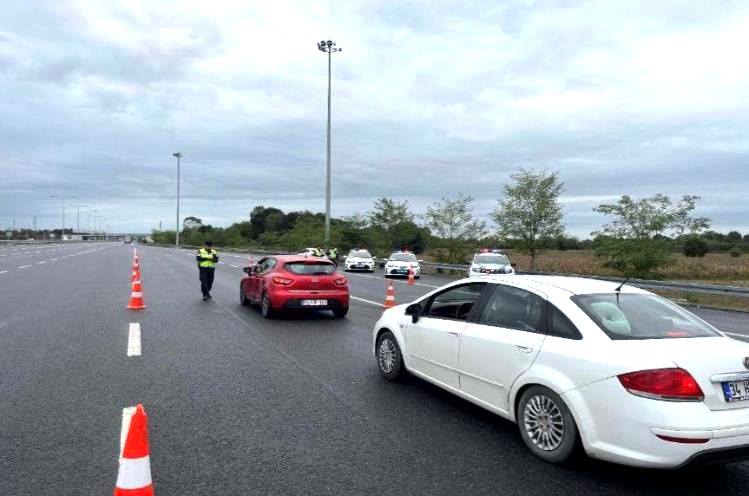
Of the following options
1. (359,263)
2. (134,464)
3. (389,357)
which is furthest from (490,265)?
(134,464)

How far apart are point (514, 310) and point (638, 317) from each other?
1.03m

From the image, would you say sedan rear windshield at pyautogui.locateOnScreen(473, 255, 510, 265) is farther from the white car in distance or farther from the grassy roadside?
the white car in distance

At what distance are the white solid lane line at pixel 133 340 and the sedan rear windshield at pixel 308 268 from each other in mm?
3260

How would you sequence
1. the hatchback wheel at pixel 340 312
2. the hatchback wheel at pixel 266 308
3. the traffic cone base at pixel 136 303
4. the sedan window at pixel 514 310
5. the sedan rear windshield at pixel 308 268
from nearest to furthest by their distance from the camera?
the sedan window at pixel 514 310, the hatchback wheel at pixel 266 308, the sedan rear windshield at pixel 308 268, the hatchback wheel at pixel 340 312, the traffic cone base at pixel 136 303

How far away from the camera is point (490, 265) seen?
25781 millimetres

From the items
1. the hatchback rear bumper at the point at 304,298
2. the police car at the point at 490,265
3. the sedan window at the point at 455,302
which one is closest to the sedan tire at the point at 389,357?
the sedan window at the point at 455,302

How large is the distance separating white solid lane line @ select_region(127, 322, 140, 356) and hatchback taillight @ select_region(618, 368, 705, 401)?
7.02 m

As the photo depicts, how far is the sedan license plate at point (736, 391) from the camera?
4219 millimetres

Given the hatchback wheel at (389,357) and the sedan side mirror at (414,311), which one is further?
the hatchback wheel at (389,357)

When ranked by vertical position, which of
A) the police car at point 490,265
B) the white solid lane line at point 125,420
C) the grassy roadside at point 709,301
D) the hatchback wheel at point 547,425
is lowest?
the grassy roadside at point 709,301

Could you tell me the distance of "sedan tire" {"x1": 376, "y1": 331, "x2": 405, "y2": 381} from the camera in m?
7.18

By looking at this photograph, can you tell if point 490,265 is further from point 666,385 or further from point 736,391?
point 666,385

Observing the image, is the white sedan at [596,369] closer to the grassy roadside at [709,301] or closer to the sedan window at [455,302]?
the sedan window at [455,302]

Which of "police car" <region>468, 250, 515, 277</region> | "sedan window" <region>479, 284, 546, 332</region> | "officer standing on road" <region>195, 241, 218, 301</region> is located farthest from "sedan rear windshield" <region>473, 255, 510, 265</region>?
"sedan window" <region>479, 284, 546, 332</region>
